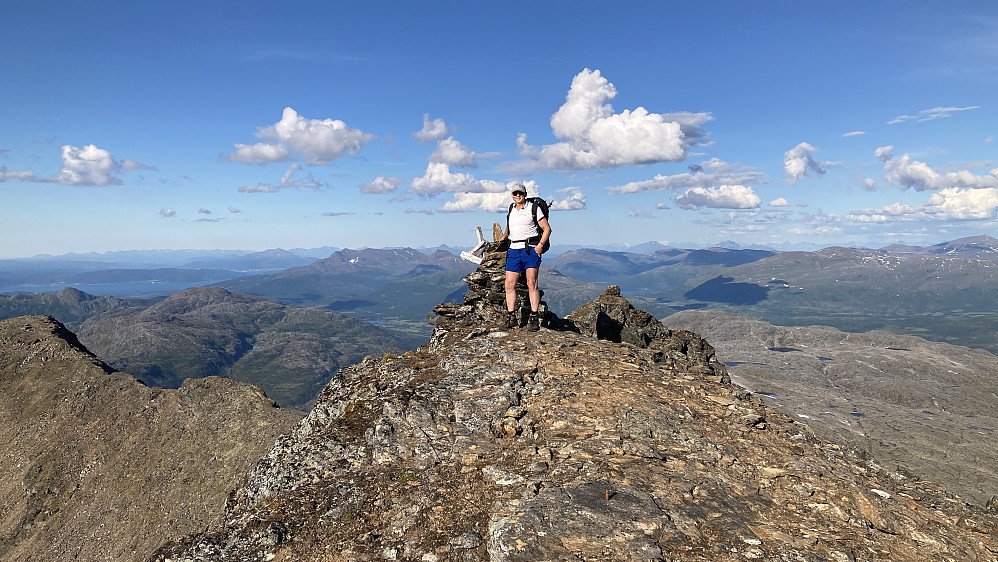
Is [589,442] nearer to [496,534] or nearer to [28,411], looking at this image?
[496,534]

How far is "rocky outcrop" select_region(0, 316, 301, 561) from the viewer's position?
3931 cm

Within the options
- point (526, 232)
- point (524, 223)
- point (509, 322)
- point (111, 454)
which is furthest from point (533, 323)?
point (111, 454)

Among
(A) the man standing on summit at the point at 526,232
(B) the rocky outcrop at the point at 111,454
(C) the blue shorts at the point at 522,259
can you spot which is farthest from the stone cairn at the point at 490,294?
(B) the rocky outcrop at the point at 111,454

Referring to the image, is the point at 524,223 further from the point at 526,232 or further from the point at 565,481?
the point at 565,481

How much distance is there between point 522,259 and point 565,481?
Answer: 10.5 metres

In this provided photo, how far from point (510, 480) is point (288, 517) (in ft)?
20.4

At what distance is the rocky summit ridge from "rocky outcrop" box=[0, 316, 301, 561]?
91.9 feet

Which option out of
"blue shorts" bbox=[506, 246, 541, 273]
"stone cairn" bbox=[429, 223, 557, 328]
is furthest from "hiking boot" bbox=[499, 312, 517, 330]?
"blue shorts" bbox=[506, 246, 541, 273]

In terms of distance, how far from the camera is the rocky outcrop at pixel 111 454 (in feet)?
129

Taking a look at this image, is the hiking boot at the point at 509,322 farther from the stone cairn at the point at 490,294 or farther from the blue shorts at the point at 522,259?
the blue shorts at the point at 522,259

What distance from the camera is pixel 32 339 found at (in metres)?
58.2

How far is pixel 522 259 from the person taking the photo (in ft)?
69.7

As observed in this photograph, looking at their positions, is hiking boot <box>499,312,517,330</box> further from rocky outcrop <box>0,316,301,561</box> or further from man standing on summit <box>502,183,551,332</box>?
rocky outcrop <box>0,316,301,561</box>

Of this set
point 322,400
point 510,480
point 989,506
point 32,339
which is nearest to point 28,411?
point 32,339
